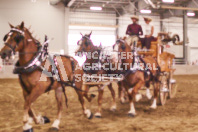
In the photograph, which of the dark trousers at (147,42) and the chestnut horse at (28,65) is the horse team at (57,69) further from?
the dark trousers at (147,42)

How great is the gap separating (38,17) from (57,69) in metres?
15.6

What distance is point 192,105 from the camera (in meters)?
7.25

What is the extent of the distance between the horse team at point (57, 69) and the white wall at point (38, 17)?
548 inches

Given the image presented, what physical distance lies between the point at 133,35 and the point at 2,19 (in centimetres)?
1453

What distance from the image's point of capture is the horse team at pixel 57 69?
4.16m

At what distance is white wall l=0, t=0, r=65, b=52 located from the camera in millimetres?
18750

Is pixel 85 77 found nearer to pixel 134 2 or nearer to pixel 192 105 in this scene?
pixel 192 105

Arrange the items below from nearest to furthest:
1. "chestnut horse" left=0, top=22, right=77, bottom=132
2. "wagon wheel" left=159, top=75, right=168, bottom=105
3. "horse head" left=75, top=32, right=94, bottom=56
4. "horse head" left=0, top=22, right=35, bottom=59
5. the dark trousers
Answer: "horse head" left=0, top=22, right=35, bottom=59
"chestnut horse" left=0, top=22, right=77, bottom=132
"horse head" left=75, top=32, right=94, bottom=56
"wagon wheel" left=159, top=75, right=168, bottom=105
the dark trousers

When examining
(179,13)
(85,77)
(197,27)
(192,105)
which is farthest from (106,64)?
(197,27)

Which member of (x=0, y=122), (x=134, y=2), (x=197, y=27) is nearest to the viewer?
(x=0, y=122)

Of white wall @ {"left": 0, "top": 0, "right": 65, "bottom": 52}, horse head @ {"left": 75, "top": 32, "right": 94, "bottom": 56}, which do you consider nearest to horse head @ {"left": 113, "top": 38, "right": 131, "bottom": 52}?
horse head @ {"left": 75, "top": 32, "right": 94, "bottom": 56}

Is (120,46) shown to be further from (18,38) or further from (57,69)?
(18,38)

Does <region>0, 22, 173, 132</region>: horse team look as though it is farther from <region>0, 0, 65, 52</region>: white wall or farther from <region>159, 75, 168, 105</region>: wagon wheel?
<region>0, 0, 65, 52</region>: white wall

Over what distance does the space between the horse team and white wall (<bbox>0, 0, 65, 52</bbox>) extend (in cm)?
1391
